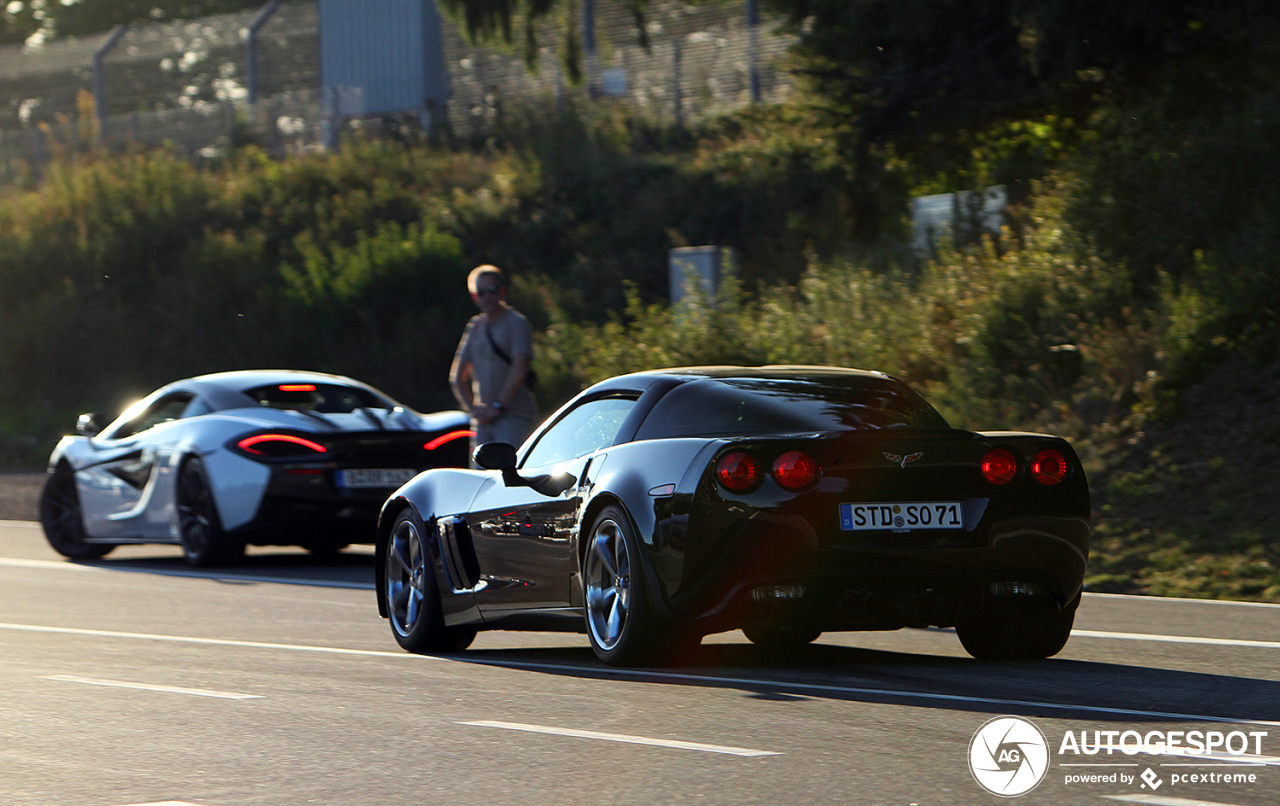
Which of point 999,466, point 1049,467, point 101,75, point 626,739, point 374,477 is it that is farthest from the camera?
point 101,75

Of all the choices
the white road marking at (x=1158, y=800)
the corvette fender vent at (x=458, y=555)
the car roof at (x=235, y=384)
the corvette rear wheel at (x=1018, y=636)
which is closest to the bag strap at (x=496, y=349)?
the car roof at (x=235, y=384)

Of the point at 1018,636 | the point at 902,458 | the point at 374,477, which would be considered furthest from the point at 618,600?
the point at 374,477

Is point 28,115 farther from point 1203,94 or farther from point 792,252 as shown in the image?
point 1203,94

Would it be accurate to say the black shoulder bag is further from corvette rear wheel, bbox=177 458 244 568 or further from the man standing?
corvette rear wheel, bbox=177 458 244 568

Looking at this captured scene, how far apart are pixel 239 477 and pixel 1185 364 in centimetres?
725

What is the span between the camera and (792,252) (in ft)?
82.0

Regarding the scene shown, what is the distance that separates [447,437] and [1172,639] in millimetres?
6595

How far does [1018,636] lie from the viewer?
883 cm

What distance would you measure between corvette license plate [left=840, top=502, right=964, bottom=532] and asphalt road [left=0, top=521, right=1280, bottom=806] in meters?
0.62

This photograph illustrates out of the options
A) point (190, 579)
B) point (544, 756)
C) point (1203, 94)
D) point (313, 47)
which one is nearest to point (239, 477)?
point (190, 579)

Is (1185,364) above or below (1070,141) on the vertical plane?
below

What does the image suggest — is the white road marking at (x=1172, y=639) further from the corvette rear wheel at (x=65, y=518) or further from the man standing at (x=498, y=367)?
the corvette rear wheel at (x=65, y=518)

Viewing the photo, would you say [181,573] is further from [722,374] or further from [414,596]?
[722,374]

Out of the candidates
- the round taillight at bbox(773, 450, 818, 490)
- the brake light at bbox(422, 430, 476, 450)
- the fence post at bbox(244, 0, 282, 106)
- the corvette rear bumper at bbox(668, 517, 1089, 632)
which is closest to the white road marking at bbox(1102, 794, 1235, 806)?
the corvette rear bumper at bbox(668, 517, 1089, 632)
